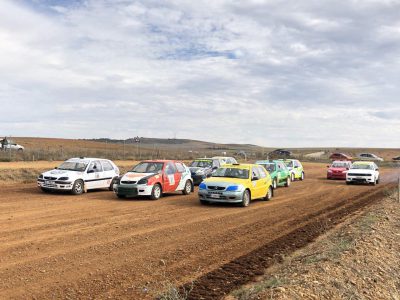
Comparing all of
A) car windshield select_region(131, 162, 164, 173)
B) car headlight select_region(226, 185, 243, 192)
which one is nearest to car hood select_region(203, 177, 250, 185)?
car headlight select_region(226, 185, 243, 192)

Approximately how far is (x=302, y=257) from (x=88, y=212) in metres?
7.34

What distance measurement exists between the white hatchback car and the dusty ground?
449 inches

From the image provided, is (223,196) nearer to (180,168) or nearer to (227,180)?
(227,180)

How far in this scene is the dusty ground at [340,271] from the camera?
6355mm

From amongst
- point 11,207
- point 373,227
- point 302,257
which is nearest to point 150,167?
point 11,207

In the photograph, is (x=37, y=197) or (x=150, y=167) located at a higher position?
(x=150, y=167)

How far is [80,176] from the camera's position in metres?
19.3

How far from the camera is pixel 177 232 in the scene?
10992 mm

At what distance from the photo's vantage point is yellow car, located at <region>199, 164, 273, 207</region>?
16203 mm

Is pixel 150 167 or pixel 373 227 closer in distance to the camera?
pixel 373 227

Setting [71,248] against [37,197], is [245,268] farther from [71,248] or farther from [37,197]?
[37,197]

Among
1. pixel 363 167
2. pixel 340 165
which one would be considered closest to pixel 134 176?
pixel 363 167

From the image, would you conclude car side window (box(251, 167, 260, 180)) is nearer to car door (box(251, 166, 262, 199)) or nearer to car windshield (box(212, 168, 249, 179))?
car door (box(251, 166, 262, 199))

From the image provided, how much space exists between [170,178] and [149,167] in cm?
96
